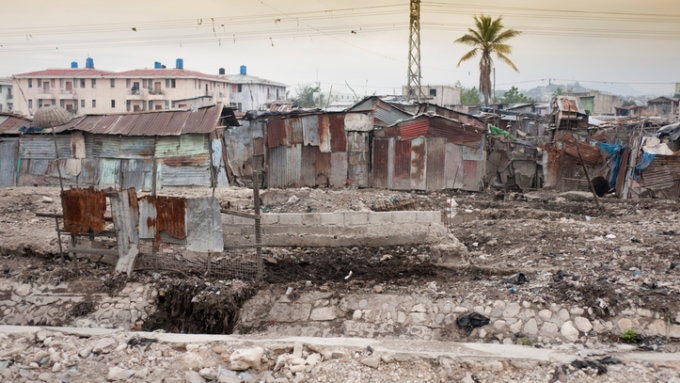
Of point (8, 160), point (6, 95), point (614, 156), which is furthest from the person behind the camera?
point (6, 95)

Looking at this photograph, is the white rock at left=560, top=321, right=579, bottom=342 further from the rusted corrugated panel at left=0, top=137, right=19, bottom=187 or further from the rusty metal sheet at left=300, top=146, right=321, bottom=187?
the rusted corrugated panel at left=0, top=137, right=19, bottom=187

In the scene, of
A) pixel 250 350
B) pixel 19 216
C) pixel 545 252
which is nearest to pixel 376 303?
pixel 250 350

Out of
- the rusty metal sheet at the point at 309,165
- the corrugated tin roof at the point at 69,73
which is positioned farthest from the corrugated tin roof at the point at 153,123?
the corrugated tin roof at the point at 69,73

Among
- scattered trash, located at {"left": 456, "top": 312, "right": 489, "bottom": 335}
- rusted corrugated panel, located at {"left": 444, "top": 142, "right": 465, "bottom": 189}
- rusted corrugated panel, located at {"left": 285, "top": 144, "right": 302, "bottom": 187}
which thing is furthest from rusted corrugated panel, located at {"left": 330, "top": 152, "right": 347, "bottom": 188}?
scattered trash, located at {"left": 456, "top": 312, "right": 489, "bottom": 335}

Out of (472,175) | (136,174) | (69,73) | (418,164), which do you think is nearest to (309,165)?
(418,164)

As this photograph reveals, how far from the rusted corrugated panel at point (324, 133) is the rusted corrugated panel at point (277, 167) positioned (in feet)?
4.15

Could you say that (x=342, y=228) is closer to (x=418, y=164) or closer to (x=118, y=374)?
(x=118, y=374)

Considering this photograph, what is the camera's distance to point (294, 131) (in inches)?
642

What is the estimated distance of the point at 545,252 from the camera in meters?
8.65

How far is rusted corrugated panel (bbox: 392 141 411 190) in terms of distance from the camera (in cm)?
1546

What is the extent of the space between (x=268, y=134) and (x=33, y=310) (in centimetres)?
1024

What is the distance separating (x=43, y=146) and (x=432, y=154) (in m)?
11.5

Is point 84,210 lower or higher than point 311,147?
lower

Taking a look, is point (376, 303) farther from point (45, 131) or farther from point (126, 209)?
point (45, 131)
